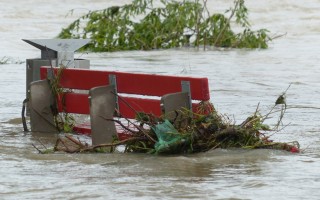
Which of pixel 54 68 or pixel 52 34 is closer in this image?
pixel 54 68

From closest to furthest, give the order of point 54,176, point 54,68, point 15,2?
point 54,176 → point 54,68 → point 15,2

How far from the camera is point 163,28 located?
21359 millimetres

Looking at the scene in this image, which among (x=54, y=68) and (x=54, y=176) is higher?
(x=54, y=68)

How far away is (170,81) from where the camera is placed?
30.9ft

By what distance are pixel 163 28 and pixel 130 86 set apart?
1157 cm

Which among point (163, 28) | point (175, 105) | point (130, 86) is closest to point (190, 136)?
point (175, 105)

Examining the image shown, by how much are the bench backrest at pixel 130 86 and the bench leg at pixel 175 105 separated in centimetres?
9

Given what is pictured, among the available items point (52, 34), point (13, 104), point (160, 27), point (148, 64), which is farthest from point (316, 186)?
point (52, 34)

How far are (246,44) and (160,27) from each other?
2018 millimetres

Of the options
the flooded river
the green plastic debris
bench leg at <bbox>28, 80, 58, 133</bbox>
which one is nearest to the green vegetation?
the flooded river

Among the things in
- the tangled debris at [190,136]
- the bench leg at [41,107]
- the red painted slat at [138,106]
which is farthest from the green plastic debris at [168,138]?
the bench leg at [41,107]

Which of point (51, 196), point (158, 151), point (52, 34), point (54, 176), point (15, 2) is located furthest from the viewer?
point (15, 2)

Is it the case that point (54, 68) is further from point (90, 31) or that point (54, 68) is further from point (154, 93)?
point (90, 31)

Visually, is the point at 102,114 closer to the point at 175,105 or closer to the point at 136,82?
the point at 136,82
